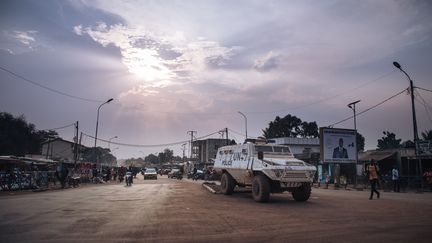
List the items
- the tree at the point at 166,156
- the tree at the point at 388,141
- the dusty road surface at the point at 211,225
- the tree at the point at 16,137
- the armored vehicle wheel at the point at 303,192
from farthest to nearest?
the tree at the point at 166,156
the tree at the point at 388,141
the tree at the point at 16,137
the armored vehicle wheel at the point at 303,192
the dusty road surface at the point at 211,225

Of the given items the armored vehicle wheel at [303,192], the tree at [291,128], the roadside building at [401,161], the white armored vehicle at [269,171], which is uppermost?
the tree at [291,128]

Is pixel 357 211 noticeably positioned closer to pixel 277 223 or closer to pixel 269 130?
pixel 277 223

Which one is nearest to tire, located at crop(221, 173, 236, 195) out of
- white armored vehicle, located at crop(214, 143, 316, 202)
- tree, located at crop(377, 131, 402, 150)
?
white armored vehicle, located at crop(214, 143, 316, 202)

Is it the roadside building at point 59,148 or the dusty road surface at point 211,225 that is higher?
the roadside building at point 59,148

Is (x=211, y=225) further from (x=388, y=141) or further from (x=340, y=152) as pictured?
(x=388, y=141)

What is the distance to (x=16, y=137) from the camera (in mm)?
54594

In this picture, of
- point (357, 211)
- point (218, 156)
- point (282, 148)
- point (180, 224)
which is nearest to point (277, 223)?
point (180, 224)

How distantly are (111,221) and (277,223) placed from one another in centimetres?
394

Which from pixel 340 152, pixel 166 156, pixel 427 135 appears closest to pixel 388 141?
pixel 427 135

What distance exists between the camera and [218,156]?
67.9ft

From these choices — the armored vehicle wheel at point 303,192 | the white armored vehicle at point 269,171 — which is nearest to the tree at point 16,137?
the white armored vehicle at point 269,171

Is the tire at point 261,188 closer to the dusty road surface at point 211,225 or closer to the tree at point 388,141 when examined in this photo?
the dusty road surface at point 211,225

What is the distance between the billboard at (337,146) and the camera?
107ft

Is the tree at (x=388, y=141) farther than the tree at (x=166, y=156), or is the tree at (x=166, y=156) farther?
the tree at (x=166, y=156)
